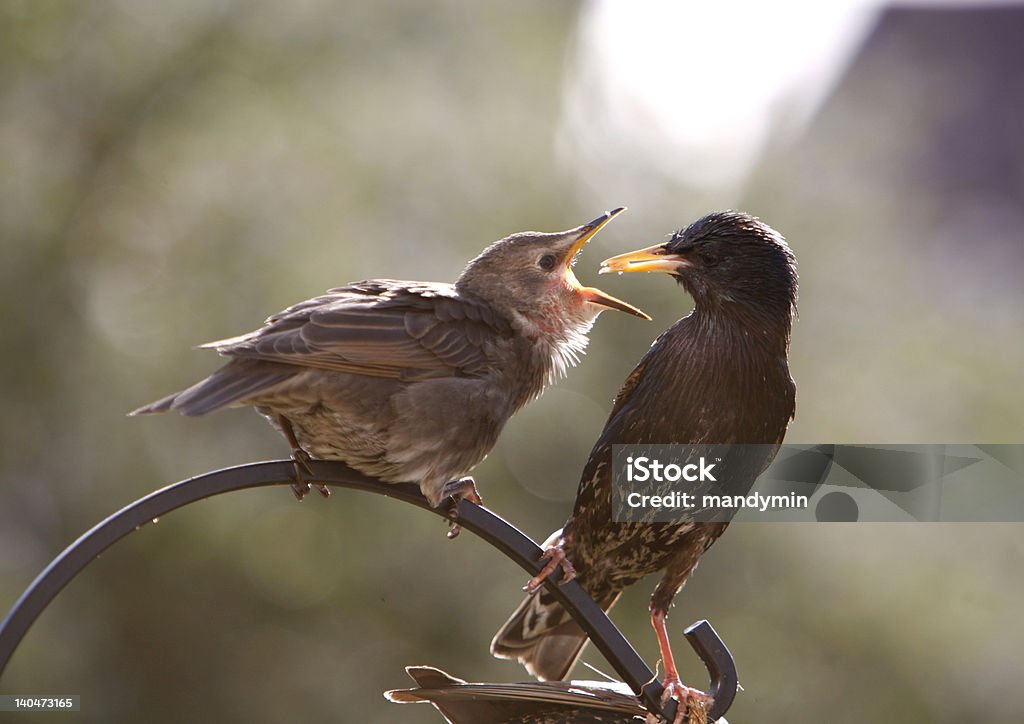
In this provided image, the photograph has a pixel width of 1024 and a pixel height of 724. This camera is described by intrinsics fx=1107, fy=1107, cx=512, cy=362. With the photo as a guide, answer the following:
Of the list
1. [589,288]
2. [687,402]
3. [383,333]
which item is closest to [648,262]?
[589,288]

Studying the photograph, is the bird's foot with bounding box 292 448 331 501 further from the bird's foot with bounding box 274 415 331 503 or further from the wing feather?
the wing feather

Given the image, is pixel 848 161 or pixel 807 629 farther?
pixel 848 161

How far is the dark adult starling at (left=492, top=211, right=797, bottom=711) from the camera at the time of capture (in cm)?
307

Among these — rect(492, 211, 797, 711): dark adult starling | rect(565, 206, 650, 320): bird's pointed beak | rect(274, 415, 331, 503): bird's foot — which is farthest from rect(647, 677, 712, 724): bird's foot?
rect(565, 206, 650, 320): bird's pointed beak

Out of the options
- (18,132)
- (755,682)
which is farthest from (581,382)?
(18,132)

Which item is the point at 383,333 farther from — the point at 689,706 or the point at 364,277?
the point at 364,277

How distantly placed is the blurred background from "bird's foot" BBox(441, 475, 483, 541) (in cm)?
411

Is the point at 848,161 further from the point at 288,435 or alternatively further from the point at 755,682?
the point at 288,435

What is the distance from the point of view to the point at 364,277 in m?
7.32

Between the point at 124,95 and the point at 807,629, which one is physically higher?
the point at 124,95

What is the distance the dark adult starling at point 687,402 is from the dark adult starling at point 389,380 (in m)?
0.24

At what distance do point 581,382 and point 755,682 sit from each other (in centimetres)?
232

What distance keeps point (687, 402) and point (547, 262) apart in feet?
2.11

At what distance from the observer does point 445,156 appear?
8031 millimetres
